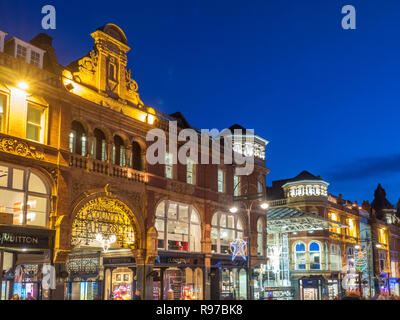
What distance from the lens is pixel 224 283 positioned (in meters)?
37.2

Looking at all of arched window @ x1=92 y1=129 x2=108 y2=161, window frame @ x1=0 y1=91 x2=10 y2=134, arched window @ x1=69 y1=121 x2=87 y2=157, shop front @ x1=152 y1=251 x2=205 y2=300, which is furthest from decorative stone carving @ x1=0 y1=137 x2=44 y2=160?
shop front @ x1=152 y1=251 x2=205 y2=300

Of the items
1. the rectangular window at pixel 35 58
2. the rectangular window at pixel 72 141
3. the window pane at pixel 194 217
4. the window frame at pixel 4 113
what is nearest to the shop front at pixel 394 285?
the window pane at pixel 194 217

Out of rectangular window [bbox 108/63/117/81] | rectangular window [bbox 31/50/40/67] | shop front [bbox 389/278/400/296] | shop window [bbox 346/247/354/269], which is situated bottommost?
shop front [bbox 389/278/400/296]

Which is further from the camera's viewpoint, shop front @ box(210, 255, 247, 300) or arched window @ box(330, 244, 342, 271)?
arched window @ box(330, 244, 342, 271)

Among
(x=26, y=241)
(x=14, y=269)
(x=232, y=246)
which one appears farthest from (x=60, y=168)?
(x=232, y=246)

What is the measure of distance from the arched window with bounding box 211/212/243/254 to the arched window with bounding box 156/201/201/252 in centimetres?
199

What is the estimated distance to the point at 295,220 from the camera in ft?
158

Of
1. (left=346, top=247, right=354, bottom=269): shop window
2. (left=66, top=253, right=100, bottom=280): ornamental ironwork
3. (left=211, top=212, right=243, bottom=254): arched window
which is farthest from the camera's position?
(left=346, top=247, right=354, bottom=269): shop window

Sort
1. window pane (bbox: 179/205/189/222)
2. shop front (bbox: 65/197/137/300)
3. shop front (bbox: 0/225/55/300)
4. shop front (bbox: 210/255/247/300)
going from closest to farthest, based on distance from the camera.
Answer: shop front (bbox: 0/225/55/300) < shop front (bbox: 65/197/137/300) < window pane (bbox: 179/205/189/222) < shop front (bbox: 210/255/247/300)

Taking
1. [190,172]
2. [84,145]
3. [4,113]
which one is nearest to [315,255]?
[190,172]

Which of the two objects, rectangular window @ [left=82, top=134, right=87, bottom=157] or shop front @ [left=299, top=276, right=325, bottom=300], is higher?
rectangular window @ [left=82, top=134, right=87, bottom=157]

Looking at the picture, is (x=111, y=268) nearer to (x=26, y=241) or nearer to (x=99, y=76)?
(x=26, y=241)

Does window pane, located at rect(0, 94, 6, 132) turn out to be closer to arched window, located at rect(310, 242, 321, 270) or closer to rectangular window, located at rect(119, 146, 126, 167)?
rectangular window, located at rect(119, 146, 126, 167)

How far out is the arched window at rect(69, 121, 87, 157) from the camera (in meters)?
27.5
